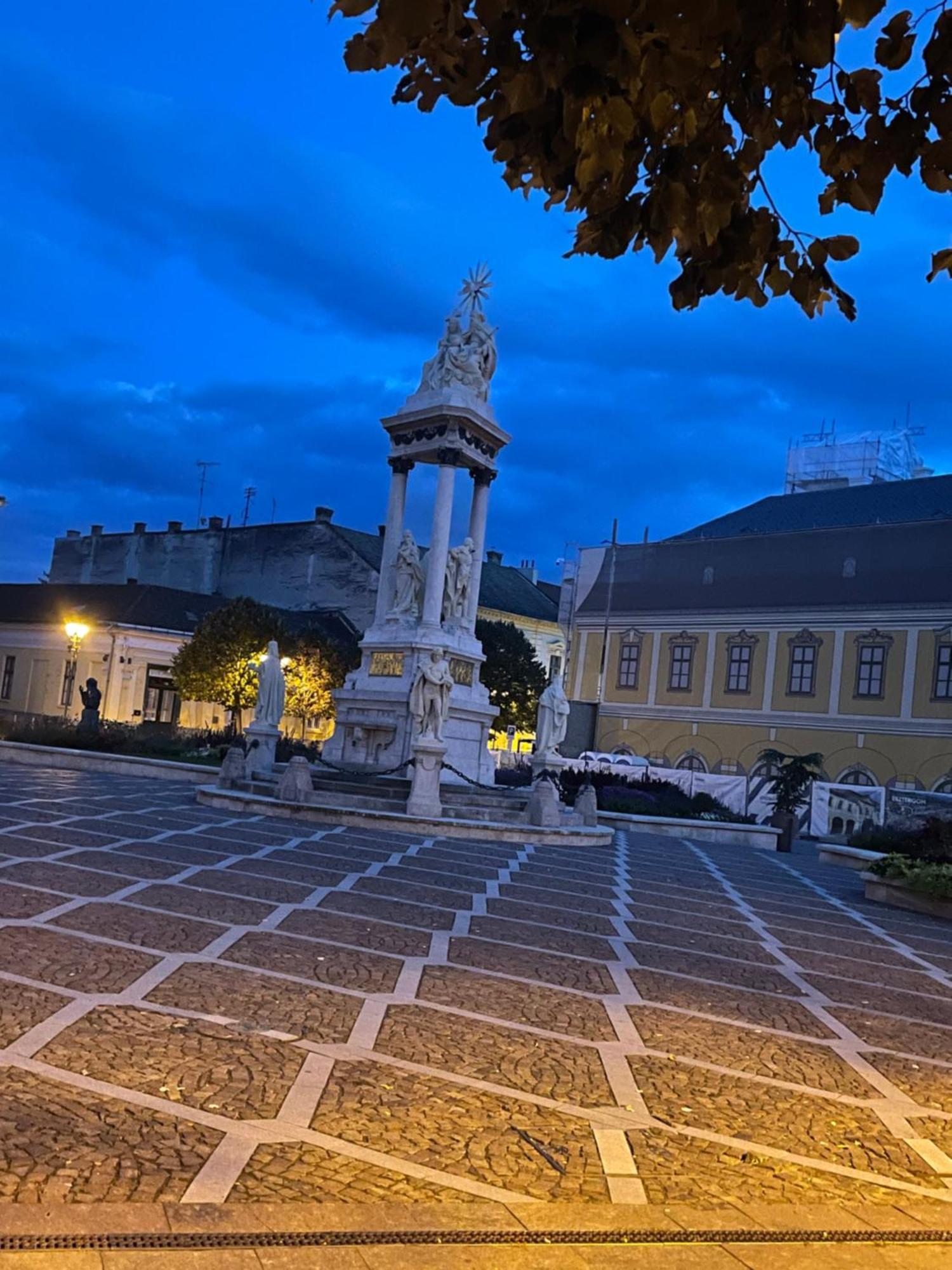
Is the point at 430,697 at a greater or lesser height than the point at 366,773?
greater

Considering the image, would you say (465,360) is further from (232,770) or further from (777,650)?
(777,650)

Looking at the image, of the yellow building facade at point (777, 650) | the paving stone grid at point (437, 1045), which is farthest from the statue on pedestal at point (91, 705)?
the yellow building facade at point (777, 650)

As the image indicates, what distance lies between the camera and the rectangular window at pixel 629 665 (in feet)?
146

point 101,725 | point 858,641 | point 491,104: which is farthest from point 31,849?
point 858,641

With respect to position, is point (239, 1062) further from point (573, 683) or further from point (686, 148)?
point (573, 683)

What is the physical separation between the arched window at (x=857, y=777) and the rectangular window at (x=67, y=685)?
30423 millimetres

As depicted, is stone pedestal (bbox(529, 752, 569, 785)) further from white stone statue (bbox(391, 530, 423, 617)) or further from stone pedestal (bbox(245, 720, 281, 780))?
stone pedestal (bbox(245, 720, 281, 780))

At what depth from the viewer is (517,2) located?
257 centimetres

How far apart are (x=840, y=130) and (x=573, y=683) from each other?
43207mm

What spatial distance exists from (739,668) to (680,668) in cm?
247

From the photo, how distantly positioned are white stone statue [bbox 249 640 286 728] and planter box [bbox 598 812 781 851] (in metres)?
Result: 6.81

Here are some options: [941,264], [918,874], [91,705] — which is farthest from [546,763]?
[941,264]

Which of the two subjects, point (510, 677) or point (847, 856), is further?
point (510, 677)

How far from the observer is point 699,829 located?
23.0 m
